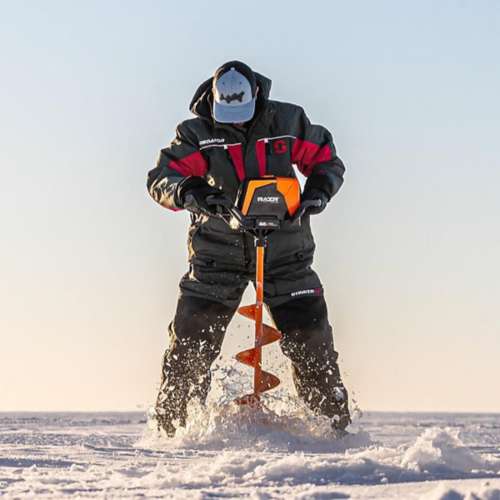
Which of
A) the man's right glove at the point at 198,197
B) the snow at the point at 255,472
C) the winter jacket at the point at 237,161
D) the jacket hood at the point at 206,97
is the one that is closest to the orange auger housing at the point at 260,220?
the man's right glove at the point at 198,197

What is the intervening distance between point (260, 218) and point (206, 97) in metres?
0.82

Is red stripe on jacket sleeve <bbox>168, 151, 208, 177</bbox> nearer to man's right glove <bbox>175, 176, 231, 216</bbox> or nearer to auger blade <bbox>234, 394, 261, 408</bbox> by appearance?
man's right glove <bbox>175, 176, 231, 216</bbox>

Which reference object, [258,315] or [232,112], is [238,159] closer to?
[232,112]

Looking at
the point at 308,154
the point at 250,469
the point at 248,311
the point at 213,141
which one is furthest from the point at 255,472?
the point at 308,154

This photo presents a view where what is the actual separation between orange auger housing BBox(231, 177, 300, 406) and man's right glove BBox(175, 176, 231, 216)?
0.12m

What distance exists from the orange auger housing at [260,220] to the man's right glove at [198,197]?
0.39ft

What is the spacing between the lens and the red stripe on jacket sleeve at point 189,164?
655 cm

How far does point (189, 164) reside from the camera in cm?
655

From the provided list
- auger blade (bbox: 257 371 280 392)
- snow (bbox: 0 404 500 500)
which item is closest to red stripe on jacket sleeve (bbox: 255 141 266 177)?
auger blade (bbox: 257 371 280 392)

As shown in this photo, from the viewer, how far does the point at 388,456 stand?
162 inches

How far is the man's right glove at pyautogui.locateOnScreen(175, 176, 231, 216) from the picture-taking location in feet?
20.0

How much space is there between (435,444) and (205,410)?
8.23 feet

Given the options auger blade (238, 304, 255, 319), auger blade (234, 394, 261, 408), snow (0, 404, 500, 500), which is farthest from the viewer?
auger blade (238, 304, 255, 319)

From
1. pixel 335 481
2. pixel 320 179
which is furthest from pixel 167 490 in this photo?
pixel 320 179
